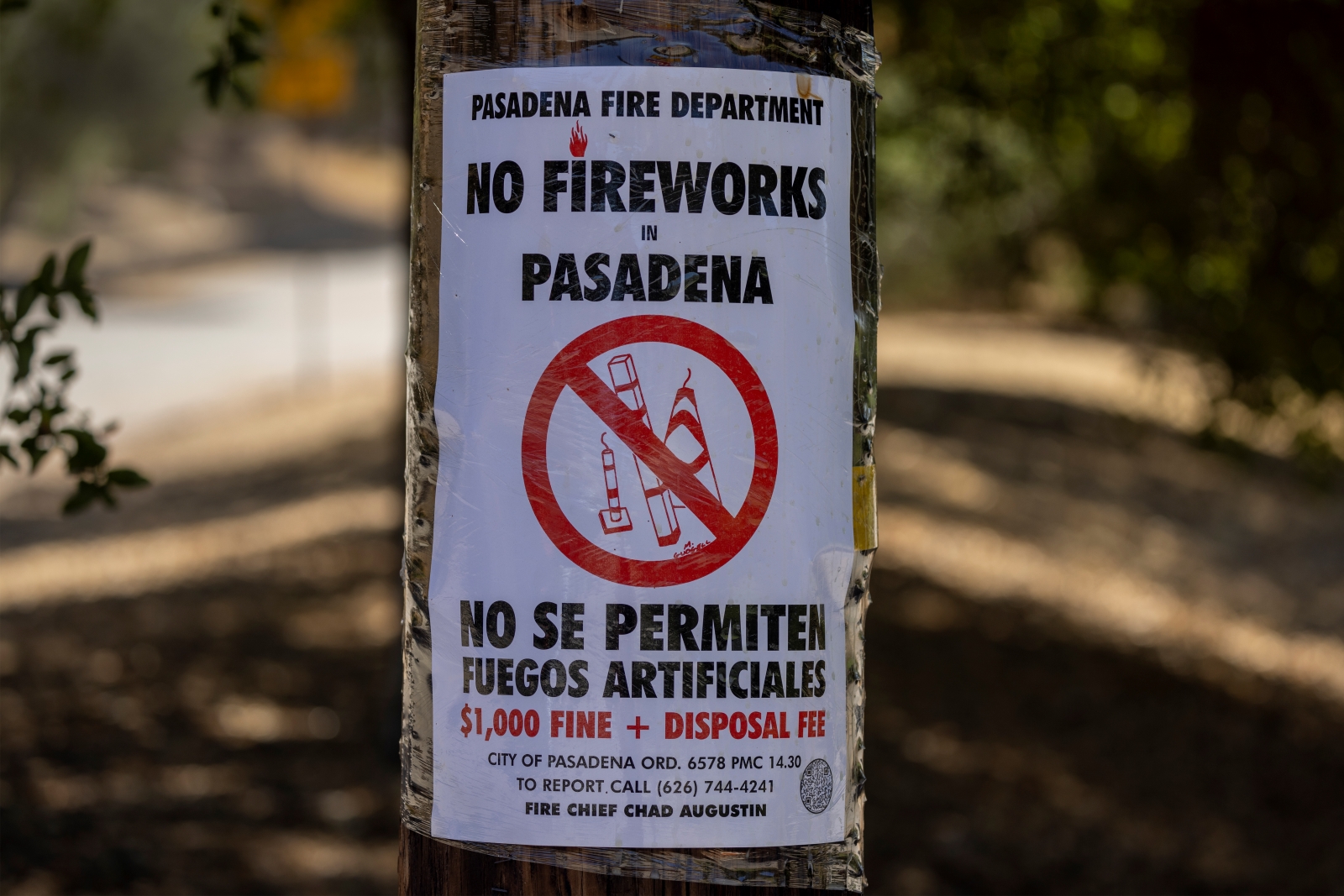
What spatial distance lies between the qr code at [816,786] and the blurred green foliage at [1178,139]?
4.27m

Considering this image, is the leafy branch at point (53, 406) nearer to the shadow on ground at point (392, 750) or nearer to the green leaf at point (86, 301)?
the green leaf at point (86, 301)

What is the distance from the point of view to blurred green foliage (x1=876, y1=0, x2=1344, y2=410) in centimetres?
542

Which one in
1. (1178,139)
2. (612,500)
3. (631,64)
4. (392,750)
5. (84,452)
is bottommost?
(392,750)

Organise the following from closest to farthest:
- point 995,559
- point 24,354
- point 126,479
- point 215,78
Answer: point 24,354 → point 126,479 → point 215,78 → point 995,559

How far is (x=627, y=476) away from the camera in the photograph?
4.90ft

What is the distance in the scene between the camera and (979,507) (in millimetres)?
10805

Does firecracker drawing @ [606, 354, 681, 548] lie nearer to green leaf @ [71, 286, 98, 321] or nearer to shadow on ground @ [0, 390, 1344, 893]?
green leaf @ [71, 286, 98, 321]

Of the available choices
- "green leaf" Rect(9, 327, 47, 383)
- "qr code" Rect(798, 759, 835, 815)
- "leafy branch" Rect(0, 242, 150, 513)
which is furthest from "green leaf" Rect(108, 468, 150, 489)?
"qr code" Rect(798, 759, 835, 815)

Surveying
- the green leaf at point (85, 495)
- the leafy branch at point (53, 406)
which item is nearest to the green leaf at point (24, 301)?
the leafy branch at point (53, 406)

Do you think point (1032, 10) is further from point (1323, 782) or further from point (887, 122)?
point (1323, 782)

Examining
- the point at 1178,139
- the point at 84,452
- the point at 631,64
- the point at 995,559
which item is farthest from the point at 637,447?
the point at 995,559

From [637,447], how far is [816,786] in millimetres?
442

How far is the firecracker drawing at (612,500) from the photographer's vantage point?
149cm

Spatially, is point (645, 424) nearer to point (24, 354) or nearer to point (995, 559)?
point (24, 354)
